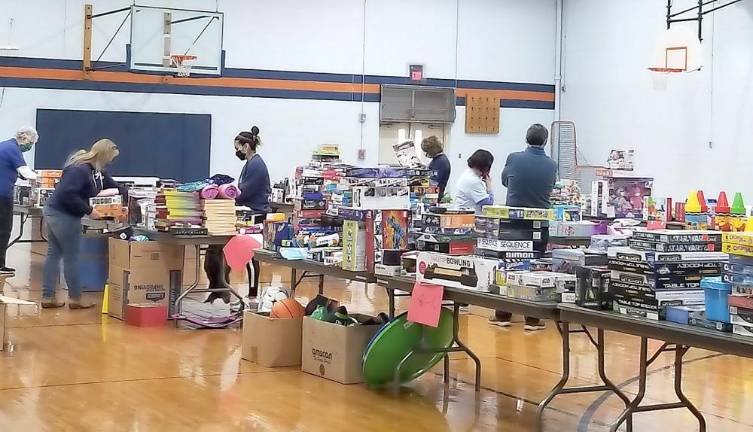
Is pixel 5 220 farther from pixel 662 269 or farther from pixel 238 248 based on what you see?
pixel 662 269

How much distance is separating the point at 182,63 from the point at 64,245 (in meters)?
4.75

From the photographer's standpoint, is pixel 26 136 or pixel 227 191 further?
pixel 26 136

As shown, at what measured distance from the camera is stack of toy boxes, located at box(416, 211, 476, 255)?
5.15 meters

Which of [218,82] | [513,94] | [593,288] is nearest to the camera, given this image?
[593,288]

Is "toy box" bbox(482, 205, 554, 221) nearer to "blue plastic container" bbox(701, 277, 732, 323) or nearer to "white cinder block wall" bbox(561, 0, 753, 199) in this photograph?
"blue plastic container" bbox(701, 277, 732, 323)

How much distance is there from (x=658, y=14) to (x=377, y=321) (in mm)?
9804

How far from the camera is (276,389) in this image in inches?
216

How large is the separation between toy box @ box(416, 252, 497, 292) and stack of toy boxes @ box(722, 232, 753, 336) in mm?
1271

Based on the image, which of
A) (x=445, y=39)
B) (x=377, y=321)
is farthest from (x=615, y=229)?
(x=445, y=39)

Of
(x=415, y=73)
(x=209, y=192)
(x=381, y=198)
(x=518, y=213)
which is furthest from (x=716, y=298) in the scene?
(x=415, y=73)

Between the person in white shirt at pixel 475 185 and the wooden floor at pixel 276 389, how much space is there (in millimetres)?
1141

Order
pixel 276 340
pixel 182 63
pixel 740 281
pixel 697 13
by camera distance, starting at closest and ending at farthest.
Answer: pixel 740 281 → pixel 276 340 → pixel 182 63 → pixel 697 13

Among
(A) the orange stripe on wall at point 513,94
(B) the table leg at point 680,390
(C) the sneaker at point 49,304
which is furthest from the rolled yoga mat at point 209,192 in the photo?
(A) the orange stripe on wall at point 513,94

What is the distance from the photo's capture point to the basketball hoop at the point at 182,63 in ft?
39.7
